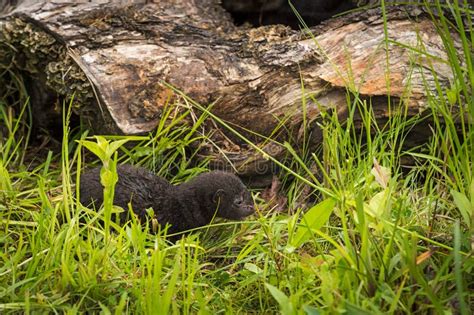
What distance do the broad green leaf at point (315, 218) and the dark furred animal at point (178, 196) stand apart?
3.89ft

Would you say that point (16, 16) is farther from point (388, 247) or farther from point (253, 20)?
point (388, 247)

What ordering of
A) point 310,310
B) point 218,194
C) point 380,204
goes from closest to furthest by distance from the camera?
point 310,310 < point 380,204 < point 218,194

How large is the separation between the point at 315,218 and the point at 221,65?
6.56 ft

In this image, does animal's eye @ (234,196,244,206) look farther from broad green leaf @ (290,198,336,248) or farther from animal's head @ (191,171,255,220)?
broad green leaf @ (290,198,336,248)

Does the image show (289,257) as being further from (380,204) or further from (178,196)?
(178,196)

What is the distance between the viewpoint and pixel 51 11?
17.5 ft

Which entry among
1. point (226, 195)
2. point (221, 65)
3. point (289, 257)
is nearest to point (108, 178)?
point (289, 257)

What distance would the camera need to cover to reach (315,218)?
3.63 m

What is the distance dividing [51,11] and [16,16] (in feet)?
0.94

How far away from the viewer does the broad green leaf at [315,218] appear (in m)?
3.60

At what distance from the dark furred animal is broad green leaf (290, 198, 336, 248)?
118 centimetres

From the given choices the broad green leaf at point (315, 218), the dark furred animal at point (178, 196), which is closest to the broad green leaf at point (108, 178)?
the broad green leaf at point (315, 218)

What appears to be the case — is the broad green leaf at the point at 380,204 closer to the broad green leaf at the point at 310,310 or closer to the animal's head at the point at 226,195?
the broad green leaf at the point at 310,310

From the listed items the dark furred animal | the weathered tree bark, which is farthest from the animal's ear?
the weathered tree bark
